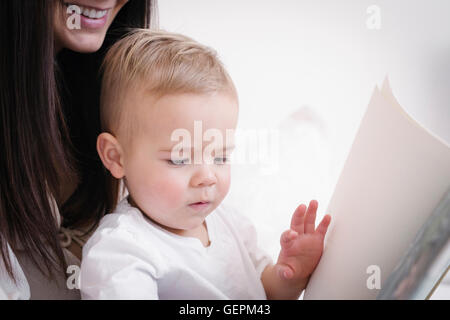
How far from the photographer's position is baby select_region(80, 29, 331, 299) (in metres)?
0.69

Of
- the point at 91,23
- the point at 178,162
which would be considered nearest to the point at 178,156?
the point at 178,162

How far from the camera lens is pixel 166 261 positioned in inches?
28.6

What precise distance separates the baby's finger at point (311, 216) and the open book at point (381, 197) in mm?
46

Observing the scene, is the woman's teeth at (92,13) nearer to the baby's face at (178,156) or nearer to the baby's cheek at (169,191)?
the baby's face at (178,156)

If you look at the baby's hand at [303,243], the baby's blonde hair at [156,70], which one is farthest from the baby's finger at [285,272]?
the baby's blonde hair at [156,70]

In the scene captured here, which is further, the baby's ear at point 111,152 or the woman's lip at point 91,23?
the woman's lip at point 91,23

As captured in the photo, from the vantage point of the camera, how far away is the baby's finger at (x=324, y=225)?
2.50ft

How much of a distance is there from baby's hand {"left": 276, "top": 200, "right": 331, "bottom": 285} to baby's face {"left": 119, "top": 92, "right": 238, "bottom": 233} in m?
0.14

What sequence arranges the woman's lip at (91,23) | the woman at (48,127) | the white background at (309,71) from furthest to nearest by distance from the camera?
the white background at (309,71), the woman's lip at (91,23), the woman at (48,127)

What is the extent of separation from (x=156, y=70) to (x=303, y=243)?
0.37m

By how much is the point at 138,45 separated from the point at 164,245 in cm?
33

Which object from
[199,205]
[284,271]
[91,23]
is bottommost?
[284,271]

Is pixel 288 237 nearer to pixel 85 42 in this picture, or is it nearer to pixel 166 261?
pixel 166 261

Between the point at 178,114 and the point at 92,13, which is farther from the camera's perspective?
the point at 92,13
